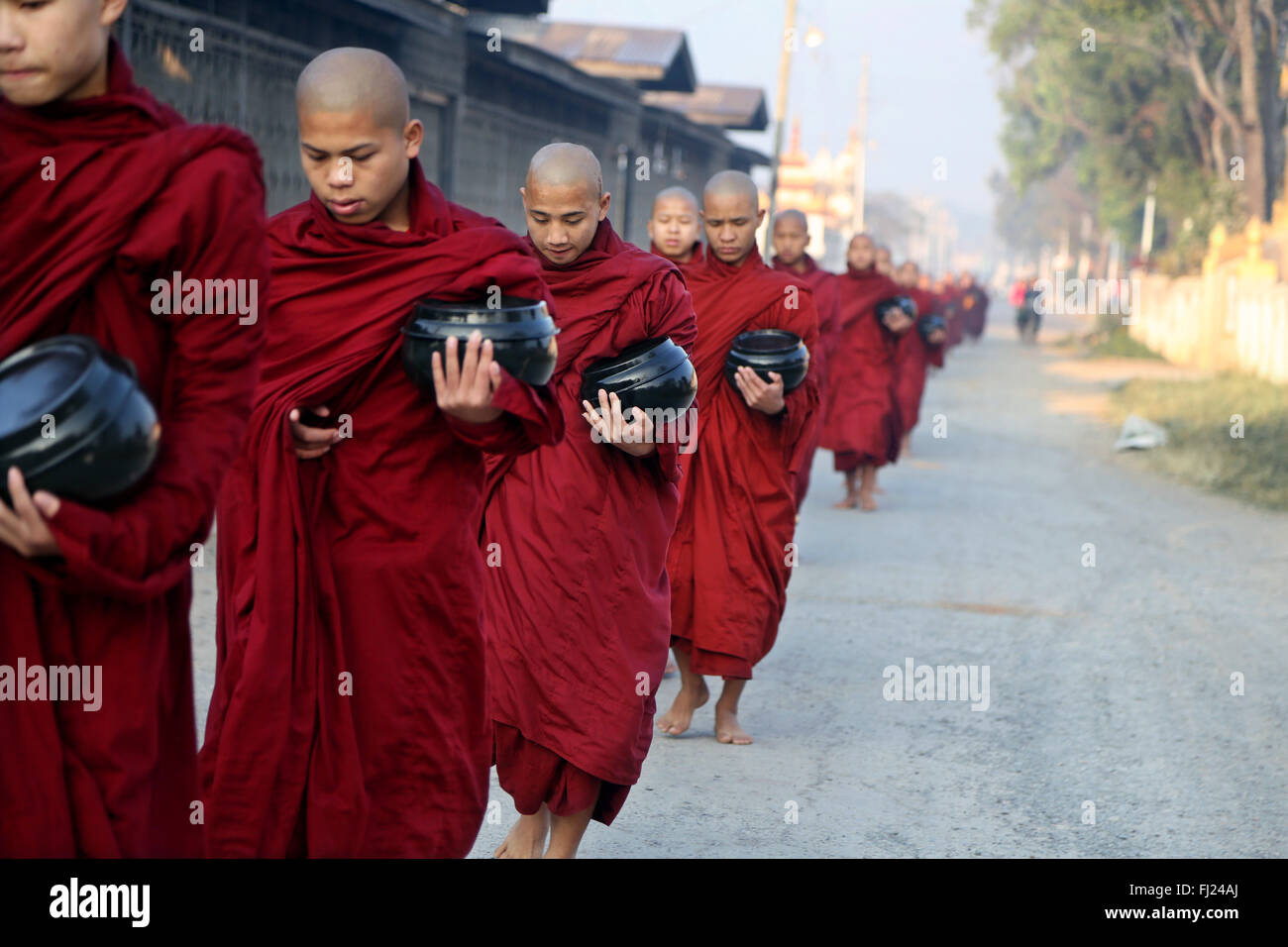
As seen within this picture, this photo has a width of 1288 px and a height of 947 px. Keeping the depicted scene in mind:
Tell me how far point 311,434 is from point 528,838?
1.76 m

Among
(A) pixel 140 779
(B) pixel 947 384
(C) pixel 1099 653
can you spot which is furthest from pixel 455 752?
(B) pixel 947 384

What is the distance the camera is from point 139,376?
2.36 metres

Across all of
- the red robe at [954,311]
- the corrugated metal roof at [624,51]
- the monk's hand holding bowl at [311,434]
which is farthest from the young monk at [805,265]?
the red robe at [954,311]

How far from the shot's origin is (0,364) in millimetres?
2154

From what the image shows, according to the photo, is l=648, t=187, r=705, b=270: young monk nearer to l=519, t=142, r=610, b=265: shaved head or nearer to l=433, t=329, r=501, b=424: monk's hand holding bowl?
l=519, t=142, r=610, b=265: shaved head

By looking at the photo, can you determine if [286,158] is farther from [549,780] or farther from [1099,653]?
[549,780]

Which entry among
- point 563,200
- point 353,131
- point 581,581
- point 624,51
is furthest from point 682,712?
point 624,51

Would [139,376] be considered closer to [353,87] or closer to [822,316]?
[353,87]

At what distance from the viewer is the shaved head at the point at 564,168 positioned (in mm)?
4336

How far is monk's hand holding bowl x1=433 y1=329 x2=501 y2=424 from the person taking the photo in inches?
116

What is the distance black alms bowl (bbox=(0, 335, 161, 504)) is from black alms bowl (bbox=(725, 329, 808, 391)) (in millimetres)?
3687

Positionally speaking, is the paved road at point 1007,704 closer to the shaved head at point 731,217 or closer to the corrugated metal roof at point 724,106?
the shaved head at point 731,217

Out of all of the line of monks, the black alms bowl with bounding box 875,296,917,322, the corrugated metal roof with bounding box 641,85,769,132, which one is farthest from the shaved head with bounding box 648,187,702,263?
the corrugated metal roof with bounding box 641,85,769,132
